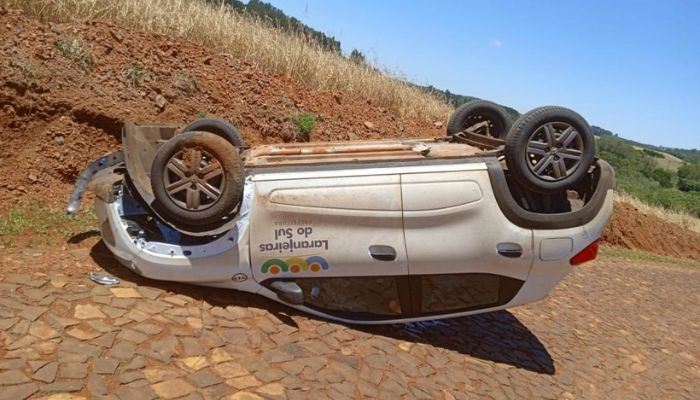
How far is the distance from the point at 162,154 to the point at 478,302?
2.82 m

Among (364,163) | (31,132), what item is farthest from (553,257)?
(31,132)

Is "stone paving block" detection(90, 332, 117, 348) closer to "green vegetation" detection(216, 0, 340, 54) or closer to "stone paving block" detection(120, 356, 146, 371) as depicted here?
"stone paving block" detection(120, 356, 146, 371)

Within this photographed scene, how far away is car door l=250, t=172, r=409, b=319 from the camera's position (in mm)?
4547

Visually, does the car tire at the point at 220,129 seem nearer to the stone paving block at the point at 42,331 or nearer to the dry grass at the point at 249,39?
the stone paving block at the point at 42,331

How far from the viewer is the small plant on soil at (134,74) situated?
29.0ft

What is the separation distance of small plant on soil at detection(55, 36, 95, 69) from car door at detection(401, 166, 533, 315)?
19.6 ft

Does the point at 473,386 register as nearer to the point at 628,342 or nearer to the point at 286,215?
the point at 286,215

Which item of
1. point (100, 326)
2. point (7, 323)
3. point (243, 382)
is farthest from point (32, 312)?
point (243, 382)

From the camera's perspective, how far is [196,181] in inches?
176

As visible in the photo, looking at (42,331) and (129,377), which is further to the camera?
(42,331)

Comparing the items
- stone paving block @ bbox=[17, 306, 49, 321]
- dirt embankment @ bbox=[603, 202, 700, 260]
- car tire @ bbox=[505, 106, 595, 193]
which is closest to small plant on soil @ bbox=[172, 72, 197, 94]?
stone paving block @ bbox=[17, 306, 49, 321]

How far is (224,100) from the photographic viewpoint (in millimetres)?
10312

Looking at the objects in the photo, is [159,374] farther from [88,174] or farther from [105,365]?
[88,174]

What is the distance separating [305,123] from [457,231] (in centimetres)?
687
